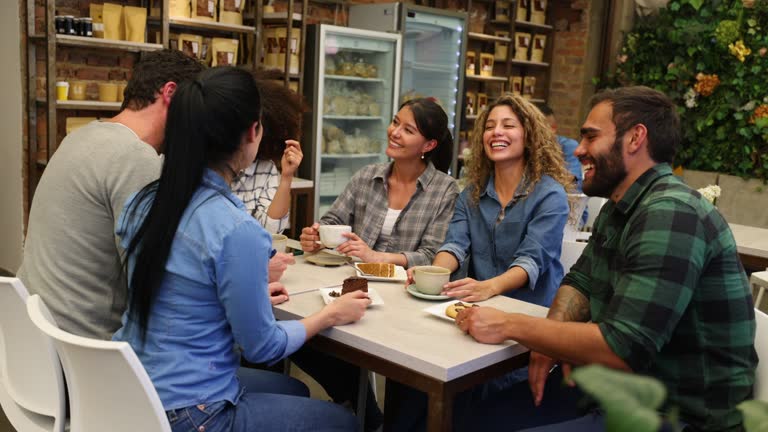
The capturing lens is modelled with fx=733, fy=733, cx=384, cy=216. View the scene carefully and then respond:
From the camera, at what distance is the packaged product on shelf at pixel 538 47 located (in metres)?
7.50

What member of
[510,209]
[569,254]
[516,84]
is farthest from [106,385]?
[516,84]

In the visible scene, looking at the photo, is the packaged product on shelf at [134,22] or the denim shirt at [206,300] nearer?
the denim shirt at [206,300]

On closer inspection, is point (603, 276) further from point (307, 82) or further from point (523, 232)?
point (307, 82)

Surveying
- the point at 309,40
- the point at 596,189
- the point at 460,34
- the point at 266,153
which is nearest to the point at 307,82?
the point at 309,40

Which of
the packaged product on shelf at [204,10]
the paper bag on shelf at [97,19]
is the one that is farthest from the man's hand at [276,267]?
the packaged product on shelf at [204,10]

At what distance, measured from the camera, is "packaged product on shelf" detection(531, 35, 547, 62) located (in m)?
7.50

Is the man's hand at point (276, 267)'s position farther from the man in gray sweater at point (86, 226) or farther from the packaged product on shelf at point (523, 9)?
the packaged product on shelf at point (523, 9)

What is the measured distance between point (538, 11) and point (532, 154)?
17.5 ft

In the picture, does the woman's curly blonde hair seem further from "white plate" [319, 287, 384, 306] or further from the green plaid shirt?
the green plaid shirt

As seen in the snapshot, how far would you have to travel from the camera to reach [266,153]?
287 cm

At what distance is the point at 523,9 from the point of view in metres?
7.25

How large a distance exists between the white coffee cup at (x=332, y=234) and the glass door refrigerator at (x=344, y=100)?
301 centimetres

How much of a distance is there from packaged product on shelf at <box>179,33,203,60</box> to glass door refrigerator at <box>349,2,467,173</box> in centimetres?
145

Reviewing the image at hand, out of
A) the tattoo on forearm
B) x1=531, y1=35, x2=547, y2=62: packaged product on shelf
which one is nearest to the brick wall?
x1=531, y1=35, x2=547, y2=62: packaged product on shelf
